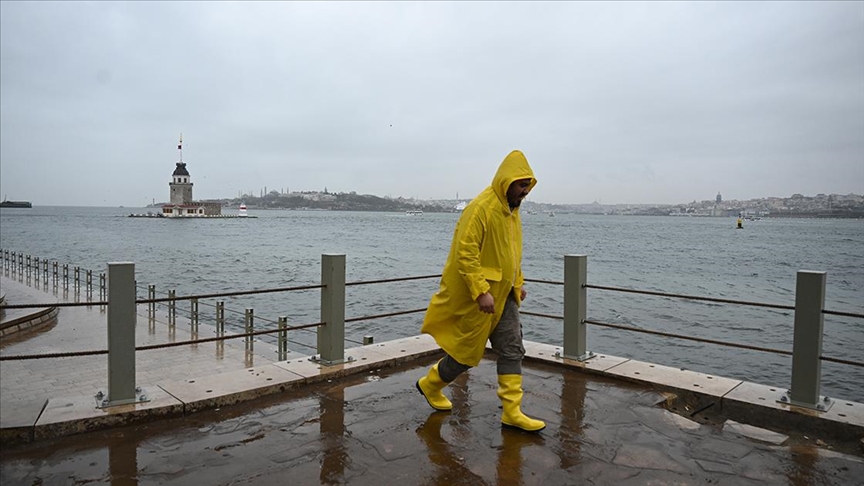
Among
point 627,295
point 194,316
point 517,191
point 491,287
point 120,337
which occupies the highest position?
point 517,191

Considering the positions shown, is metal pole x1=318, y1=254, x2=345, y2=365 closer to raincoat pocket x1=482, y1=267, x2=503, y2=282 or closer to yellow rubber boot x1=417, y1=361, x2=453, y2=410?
yellow rubber boot x1=417, y1=361, x2=453, y2=410

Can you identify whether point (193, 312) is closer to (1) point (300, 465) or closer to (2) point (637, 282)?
(1) point (300, 465)

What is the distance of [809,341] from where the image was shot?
480 centimetres

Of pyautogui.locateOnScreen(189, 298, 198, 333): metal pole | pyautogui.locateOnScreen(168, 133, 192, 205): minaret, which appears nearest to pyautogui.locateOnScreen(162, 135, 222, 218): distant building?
pyautogui.locateOnScreen(168, 133, 192, 205): minaret

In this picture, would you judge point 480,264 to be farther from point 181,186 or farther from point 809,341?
point 181,186

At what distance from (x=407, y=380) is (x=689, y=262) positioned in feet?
A: 165

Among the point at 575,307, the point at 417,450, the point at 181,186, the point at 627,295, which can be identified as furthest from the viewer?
the point at 181,186

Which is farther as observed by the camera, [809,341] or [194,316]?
[194,316]

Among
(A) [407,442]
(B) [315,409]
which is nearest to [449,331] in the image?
(A) [407,442]

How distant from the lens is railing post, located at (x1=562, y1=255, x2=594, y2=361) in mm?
6137

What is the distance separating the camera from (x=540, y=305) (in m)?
25.5

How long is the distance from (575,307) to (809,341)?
2056 mm

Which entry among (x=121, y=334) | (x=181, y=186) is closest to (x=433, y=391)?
(x=121, y=334)

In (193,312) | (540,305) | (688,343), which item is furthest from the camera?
(540,305)
